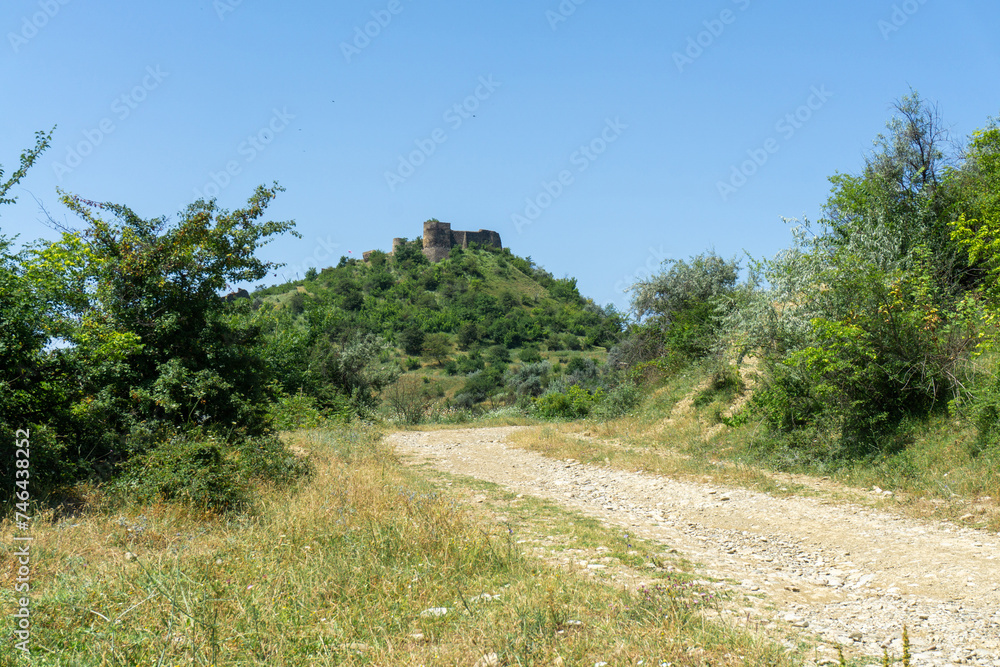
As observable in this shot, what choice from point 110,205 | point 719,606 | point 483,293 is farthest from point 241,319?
point 483,293

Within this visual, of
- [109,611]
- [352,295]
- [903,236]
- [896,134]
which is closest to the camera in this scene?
[109,611]

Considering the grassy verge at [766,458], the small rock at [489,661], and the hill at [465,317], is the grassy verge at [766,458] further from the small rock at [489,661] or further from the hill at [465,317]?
the hill at [465,317]

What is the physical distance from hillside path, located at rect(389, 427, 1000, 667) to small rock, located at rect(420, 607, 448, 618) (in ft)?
7.35

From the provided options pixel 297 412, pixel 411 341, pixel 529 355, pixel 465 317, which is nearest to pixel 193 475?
pixel 297 412

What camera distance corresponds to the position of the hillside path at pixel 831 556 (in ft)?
14.0

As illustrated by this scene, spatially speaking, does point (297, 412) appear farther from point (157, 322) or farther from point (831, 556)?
point (831, 556)

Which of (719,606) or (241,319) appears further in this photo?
(241,319)

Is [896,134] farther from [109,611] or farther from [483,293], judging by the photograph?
[483,293]

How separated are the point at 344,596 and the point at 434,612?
2.34 ft

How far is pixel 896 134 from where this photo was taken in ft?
49.8

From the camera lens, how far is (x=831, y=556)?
656 cm

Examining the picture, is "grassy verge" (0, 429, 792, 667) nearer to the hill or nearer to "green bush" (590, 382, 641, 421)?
"green bush" (590, 382, 641, 421)

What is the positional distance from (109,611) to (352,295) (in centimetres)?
6754

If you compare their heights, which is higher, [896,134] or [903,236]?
[896,134]
